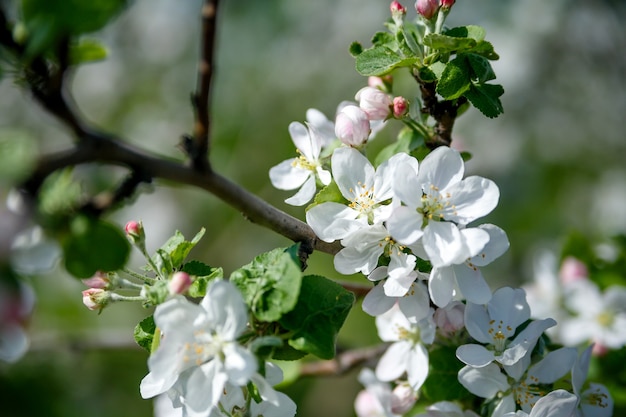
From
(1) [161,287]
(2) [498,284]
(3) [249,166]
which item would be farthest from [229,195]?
(3) [249,166]

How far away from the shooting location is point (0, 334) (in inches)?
37.4

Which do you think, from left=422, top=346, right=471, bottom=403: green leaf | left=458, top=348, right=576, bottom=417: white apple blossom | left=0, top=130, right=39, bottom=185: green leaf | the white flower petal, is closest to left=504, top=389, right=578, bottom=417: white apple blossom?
left=458, top=348, right=576, bottom=417: white apple blossom

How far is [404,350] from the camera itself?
4.01ft

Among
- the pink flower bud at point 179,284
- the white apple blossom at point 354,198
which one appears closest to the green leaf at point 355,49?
the white apple blossom at point 354,198

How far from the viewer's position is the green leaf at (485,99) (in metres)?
1.06

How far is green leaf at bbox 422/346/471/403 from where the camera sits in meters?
1.17

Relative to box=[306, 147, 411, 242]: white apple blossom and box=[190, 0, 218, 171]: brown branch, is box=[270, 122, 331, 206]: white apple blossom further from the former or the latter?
box=[190, 0, 218, 171]: brown branch

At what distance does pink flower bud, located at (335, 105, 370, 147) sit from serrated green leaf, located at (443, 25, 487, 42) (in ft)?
0.68

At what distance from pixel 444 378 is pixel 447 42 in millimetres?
594

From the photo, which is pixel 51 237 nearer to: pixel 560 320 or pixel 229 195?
pixel 229 195

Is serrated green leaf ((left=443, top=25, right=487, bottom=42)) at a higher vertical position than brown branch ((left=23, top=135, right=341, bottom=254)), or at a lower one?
higher

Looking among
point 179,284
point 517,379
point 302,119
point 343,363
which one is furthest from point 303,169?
point 302,119

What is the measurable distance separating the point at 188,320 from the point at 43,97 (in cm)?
34

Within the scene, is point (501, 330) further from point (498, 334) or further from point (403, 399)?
point (403, 399)
